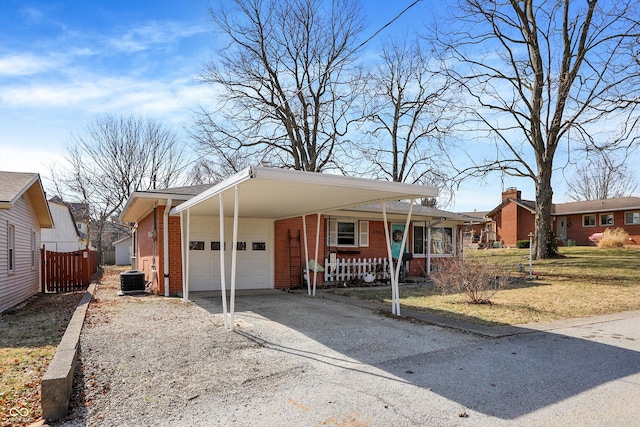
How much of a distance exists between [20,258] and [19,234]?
0.67 meters

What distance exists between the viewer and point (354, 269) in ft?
48.0

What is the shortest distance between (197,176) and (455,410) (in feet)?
119

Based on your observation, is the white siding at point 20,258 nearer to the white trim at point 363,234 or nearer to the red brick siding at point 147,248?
the red brick siding at point 147,248

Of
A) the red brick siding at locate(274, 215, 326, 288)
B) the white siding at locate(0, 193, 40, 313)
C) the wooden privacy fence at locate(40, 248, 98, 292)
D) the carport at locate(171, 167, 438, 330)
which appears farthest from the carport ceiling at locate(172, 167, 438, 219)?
the wooden privacy fence at locate(40, 248, 98, 292)

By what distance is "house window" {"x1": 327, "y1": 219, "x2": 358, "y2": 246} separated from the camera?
14602 mm

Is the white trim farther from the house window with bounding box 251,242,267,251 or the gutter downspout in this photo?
the gutter downspout

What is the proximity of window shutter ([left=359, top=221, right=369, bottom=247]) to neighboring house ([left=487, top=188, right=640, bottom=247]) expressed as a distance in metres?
24.7

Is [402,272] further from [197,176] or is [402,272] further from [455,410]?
[197,176]

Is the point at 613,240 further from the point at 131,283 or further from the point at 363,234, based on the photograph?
the point at 131,283

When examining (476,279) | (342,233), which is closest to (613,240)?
(342,233)

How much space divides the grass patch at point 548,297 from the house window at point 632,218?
631 inches

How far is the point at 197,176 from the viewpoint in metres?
37.5

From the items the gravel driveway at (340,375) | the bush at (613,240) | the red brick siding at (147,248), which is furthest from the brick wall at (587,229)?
the red brick siding at (147,248)

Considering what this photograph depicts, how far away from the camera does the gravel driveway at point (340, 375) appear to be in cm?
A: 371
